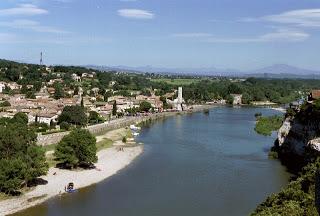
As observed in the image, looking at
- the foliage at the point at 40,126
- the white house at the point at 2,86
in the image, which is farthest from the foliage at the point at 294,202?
the white house at the point at 2,86

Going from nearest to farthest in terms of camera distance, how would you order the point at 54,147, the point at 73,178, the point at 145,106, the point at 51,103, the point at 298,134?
the point at 73,178
the point at 298,134
the point at 54,147
the point at 51,103
the point at 145,106

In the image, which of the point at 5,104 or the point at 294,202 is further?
the point at 5,104

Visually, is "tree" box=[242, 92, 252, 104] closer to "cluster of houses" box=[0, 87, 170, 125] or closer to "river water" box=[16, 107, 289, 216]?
"cluster of houses" box=[0, 87, 170, 125]

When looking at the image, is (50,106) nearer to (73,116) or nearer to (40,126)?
(73,116)

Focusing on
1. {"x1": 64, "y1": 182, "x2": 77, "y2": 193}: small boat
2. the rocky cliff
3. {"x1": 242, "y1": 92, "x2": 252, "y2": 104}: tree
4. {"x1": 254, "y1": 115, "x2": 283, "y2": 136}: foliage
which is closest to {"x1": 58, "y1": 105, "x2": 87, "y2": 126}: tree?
{"x1": 254, "y1": 115, "x2": 283, "y2": 136}: foliage

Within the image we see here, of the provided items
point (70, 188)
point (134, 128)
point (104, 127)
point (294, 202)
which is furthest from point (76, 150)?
point (134, 128)
